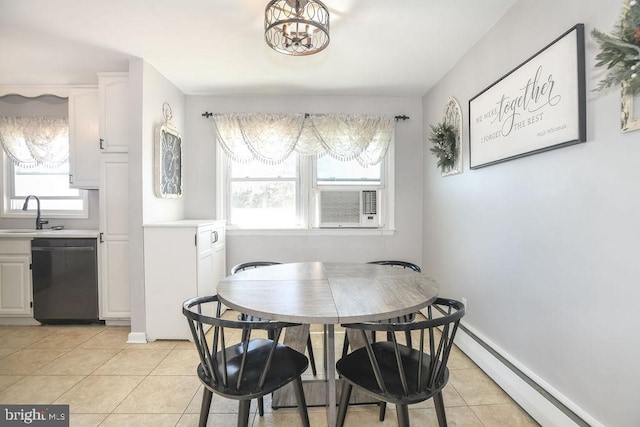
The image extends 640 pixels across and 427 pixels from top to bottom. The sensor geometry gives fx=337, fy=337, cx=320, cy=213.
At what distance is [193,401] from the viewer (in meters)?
1.97

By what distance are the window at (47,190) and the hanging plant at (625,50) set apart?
422 cm

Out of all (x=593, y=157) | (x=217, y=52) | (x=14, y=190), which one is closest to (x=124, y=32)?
(x=217, y=52)

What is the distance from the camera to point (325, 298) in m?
1.53

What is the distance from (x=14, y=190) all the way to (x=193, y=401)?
3.25 meters

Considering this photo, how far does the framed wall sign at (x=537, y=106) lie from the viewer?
59.5 inches

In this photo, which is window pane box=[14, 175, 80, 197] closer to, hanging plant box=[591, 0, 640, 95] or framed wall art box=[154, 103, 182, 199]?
framed wall art box=[154, 103, 182, 199]

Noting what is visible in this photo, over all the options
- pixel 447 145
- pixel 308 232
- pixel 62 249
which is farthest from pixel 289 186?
pixel 62 249

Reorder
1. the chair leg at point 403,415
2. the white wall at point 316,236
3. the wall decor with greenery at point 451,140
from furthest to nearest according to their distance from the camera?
the white wall at point 316,236 → the wall decor with greenery at point 451,140 → the chair leg at point 403,415

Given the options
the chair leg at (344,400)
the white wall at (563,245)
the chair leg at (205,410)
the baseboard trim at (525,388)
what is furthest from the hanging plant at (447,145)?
the chair leg at (205,410)

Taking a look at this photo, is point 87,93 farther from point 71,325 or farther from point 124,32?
point 71,325

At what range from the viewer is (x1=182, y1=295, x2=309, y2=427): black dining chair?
1.32 m

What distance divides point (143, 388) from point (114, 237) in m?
1.45

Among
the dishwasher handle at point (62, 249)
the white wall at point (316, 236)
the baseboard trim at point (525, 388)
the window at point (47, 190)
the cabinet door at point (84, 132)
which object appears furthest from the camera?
the white wall at point (316, 236)

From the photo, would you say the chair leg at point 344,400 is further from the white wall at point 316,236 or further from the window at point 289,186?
the window at point 289,186
